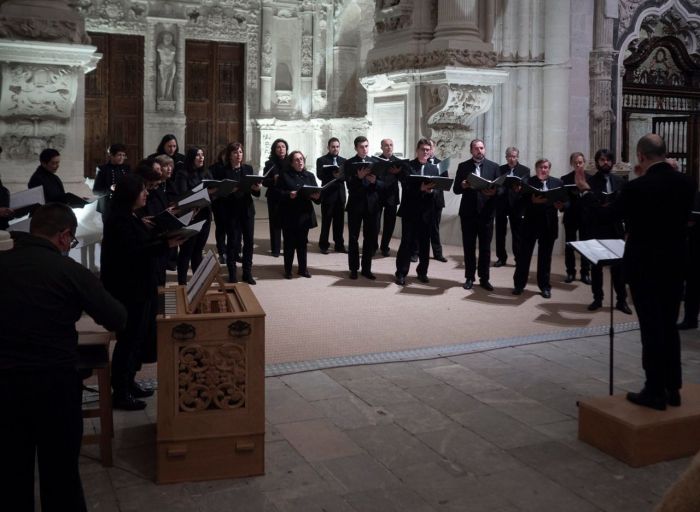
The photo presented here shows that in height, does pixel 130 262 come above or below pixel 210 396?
above

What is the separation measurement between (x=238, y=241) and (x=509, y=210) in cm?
356

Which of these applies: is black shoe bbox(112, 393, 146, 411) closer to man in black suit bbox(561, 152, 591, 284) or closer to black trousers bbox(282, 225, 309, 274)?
black trousers bbox(282, 225, 309, 274)

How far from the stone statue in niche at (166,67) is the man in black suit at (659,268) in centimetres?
1419

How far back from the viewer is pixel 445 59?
11.6 metres

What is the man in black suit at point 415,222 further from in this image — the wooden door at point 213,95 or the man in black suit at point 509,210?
the wooden door at point 213,95

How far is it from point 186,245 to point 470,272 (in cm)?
319

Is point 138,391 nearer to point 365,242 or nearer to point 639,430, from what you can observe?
point 639,430

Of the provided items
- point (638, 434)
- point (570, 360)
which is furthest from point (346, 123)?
point (638, 434)

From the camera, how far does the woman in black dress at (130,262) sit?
4.91 metres

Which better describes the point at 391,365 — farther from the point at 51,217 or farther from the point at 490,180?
the point at 490,180

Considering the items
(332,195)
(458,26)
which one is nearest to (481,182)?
(332,195)

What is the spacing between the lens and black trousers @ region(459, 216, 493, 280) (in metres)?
9.45

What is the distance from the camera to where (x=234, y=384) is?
165 inches

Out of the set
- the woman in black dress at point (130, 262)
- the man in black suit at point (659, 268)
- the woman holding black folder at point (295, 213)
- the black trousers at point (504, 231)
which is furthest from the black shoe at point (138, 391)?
the black trousers at point (504, 231)
